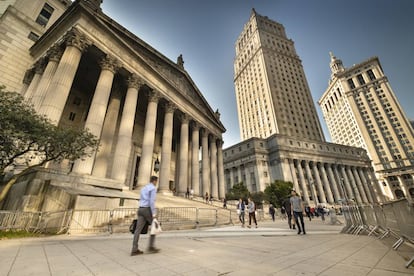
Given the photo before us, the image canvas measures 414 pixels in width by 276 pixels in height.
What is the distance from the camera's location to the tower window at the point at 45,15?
22.5m

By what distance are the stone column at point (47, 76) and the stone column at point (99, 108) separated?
3.34 metres

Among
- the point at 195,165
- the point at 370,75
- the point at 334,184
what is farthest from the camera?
the point at 370,75

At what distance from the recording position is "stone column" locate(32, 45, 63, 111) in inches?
540

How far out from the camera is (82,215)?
27.3 feet

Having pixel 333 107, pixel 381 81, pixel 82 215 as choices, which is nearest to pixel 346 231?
pixel 82 215

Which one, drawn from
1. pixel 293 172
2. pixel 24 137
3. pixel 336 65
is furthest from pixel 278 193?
pixel 336 65

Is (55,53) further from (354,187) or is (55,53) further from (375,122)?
(375,122)

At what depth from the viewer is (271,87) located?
72812mm

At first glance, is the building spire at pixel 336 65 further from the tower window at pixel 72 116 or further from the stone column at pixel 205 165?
the tower window at pixel 72 116

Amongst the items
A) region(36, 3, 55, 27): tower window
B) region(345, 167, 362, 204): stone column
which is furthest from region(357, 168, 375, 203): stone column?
region(36, 3, 55, 27): tower window

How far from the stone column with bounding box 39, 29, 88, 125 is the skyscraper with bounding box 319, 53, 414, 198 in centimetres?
9770

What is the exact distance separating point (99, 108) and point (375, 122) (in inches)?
4088

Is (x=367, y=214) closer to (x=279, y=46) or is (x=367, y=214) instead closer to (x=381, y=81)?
(x=279, y=46)

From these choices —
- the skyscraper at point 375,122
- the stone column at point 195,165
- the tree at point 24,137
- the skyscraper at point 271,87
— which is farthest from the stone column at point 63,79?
the skyscraper at point 375,122
